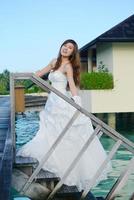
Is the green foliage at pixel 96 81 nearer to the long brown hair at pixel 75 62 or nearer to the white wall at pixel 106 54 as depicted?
the white wall at pixel 106 54

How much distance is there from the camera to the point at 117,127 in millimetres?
23156

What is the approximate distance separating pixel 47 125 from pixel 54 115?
0.56 feet

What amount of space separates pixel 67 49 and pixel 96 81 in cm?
1245

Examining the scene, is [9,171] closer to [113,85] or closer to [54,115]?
[54,115]

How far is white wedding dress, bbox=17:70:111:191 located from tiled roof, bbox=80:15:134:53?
42.2 ft

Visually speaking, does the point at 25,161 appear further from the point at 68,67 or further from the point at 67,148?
the point at 68,67

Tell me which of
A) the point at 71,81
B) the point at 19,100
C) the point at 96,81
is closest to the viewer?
the point at 71,81

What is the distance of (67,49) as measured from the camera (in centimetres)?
594

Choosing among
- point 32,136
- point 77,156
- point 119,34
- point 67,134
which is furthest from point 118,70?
point 77,156

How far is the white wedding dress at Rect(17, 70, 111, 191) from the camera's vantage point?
220 inches

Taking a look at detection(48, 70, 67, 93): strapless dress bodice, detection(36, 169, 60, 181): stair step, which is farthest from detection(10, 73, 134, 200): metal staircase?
detection(48, 70, 67, 93): strapless dress bodice

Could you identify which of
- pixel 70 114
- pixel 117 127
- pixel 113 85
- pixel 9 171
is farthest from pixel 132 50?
pixel 9 171

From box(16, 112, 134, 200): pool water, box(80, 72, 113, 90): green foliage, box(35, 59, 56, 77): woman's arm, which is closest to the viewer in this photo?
box(35, 59, 56, 77): woman's arm

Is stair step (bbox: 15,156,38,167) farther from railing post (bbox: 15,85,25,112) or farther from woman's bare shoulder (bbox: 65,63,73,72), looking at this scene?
woman's bare shoulder (bbox: 65,63,73,72)
